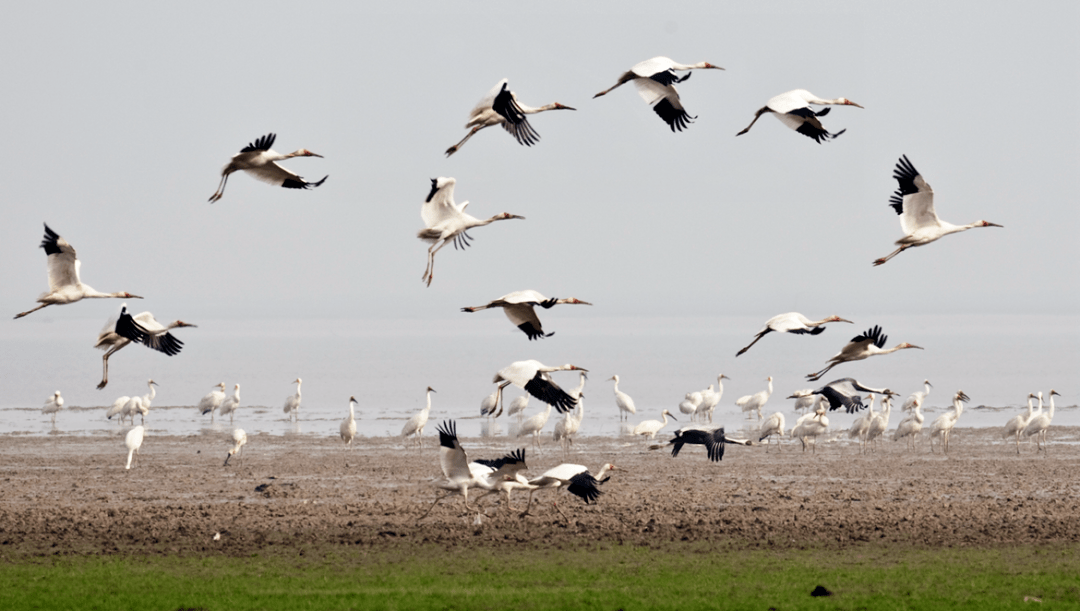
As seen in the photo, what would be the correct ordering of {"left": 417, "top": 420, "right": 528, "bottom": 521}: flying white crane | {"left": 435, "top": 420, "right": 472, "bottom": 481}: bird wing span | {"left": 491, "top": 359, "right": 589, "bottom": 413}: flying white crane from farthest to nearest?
1. {"left": 417, "top": 420, "right": 528, "bottom": 521}: flying white crane
2. {"left": 435, "top": 420, "right": 472, "bottom": 481}: bird wing span
3. {"left": 491, "top": 359, "right": 589, "bottom": 413}: flying white crane

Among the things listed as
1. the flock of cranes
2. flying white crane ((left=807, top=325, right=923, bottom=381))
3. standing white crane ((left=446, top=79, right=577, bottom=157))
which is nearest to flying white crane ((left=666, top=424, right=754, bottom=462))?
the flock of cranes

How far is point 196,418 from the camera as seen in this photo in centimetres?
3462

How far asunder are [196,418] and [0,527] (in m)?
19.9

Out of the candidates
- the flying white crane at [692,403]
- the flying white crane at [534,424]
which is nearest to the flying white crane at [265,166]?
the flying white crane at [534,424]

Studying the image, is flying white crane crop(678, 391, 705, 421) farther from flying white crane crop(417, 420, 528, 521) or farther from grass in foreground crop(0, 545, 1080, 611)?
grass in foreground crop(0, 545, 1080, 611)

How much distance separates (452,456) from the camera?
14.2 m

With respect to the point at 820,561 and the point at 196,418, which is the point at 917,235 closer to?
the point at 820,561

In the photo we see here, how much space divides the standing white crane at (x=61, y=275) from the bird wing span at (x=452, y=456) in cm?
435

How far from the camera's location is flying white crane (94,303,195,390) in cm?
1183

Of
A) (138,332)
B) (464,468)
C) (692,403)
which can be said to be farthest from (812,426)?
(138,332)

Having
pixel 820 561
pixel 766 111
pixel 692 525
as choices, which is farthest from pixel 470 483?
pixel 766 111

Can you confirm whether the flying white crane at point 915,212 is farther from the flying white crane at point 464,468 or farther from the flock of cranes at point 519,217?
the flying white crane at point 464,468

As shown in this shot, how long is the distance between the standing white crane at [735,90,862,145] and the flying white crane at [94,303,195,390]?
6.36 meters

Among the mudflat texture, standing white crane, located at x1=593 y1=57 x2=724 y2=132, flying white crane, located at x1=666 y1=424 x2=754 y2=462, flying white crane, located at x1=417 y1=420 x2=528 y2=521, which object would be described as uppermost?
standing white crane, located at x1=593 y1=57 x2=724 y2=132
